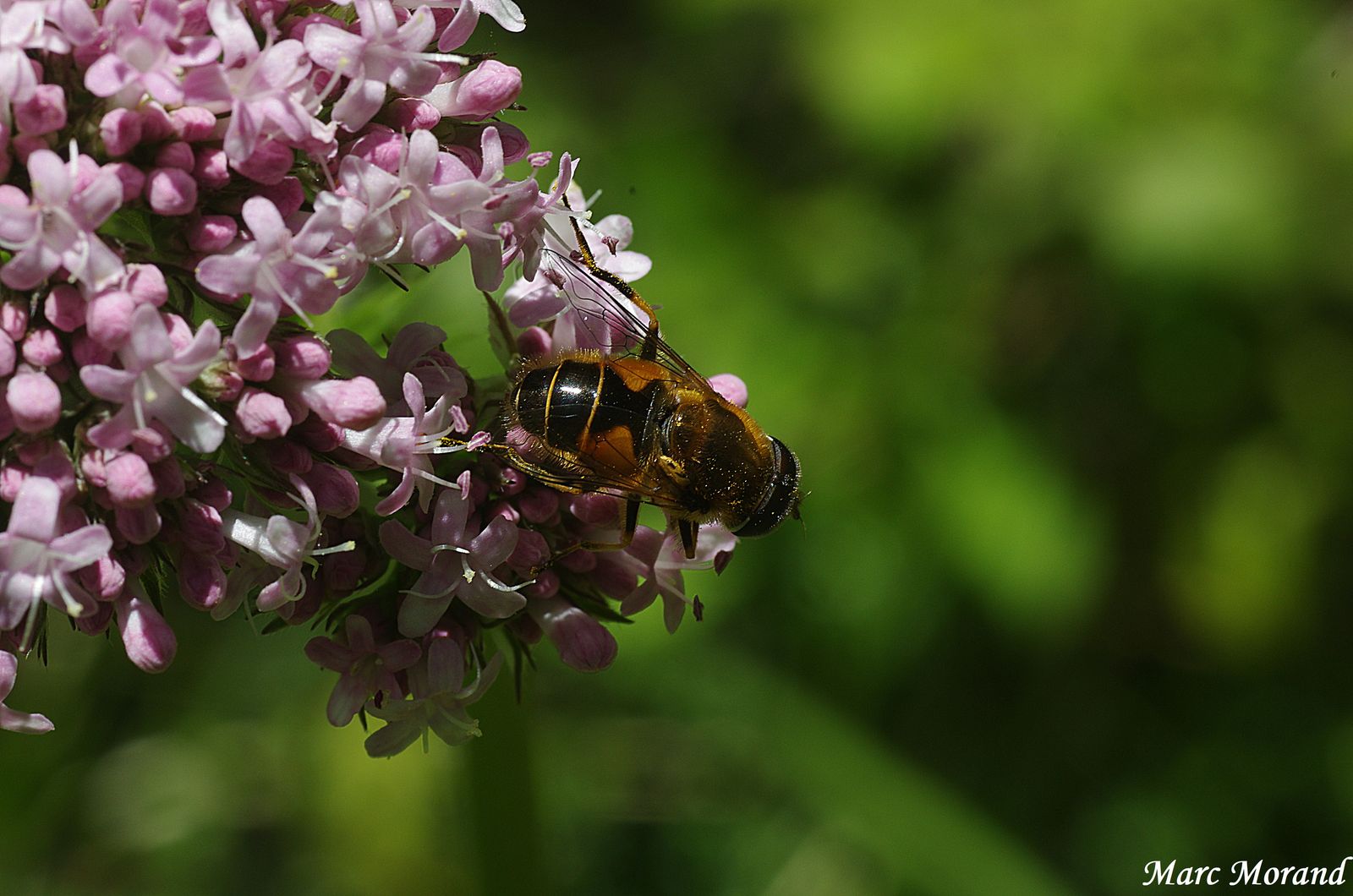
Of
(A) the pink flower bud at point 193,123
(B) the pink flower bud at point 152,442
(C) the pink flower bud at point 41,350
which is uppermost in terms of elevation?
(A) the pink flower bud at point 193,123

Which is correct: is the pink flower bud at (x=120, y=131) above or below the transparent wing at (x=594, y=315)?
below

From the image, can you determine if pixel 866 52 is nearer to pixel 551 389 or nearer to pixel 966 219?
pixel 966 219

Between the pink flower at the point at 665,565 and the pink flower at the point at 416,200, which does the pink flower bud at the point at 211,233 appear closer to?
the pink flower at the point at 416,200

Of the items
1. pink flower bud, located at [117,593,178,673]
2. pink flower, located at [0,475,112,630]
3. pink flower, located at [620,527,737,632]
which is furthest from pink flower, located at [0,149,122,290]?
pink flower, located at [620,527,737,632]

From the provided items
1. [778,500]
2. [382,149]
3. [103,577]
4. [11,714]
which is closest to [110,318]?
[103,577]

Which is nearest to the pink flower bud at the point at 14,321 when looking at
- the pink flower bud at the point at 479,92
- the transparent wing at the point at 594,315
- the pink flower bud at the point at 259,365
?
the pink flower bud at the point at 259,365

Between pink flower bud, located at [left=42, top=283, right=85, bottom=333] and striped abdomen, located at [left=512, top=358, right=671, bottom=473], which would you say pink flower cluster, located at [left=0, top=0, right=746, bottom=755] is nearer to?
pink flower bud, located at [left=42, top=283, right=85, bottom=333]
